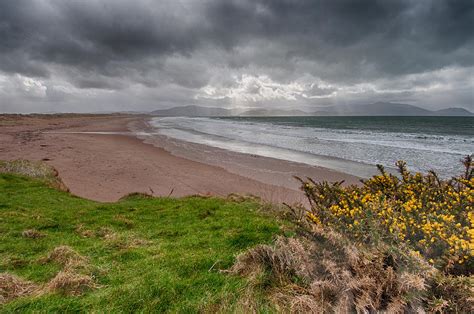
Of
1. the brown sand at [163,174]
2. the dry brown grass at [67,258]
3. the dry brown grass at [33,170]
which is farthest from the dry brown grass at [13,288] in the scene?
the dry brown grass at [33,170]

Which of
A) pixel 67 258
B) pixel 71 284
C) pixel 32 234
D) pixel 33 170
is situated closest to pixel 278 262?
pixel 71 284

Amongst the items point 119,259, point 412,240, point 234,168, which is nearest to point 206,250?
point 119,259

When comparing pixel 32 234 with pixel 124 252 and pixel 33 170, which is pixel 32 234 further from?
pixel 33 170

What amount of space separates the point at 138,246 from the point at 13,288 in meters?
2.04

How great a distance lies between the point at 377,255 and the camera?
3.05 metres

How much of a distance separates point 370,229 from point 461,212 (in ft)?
4.79

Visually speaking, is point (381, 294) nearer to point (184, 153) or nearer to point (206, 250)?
point (206, 250)

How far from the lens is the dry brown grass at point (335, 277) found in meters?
2.71

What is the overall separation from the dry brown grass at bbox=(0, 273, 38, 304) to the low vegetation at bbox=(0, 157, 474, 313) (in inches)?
0.6

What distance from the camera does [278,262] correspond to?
371 cm

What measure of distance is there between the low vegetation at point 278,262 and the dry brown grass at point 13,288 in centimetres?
2

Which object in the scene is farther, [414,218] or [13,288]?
[414,218]

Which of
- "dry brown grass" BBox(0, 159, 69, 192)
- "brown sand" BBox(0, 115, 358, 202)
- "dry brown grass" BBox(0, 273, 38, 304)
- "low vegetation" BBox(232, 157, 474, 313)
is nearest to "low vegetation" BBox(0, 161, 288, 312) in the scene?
"dry brown grass" BBox(0, 273, 38, 304)

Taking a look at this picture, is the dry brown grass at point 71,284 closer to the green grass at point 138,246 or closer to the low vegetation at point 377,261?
the green grass at point 138,246
